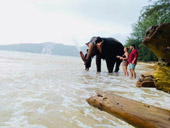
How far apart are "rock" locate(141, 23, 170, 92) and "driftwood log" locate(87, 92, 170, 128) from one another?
497 millimetres

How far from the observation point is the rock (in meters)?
2.40

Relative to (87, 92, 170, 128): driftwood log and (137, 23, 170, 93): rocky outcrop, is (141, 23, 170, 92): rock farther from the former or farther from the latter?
(87, 92, 170, 128): driftwood log

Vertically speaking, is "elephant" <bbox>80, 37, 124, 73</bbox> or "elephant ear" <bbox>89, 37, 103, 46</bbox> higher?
"elephant ear" <bbox>89, 37, 103, 46</bbox>

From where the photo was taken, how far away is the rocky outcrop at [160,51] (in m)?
2.41

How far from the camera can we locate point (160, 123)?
2.26 meters

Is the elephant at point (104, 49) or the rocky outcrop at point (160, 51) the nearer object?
the rocky outcrop at point (160, 51)

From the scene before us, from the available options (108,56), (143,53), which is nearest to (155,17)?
(108,56)

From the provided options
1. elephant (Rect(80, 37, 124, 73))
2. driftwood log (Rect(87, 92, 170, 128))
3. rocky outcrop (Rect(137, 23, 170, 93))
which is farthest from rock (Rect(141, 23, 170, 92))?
elephant (Rect(80, 37, 124, 73))

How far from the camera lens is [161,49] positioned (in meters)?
2.60

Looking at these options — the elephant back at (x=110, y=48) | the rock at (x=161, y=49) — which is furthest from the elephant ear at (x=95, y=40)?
the rock at (x=161, y=49)

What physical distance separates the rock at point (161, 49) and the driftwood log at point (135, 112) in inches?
19.6

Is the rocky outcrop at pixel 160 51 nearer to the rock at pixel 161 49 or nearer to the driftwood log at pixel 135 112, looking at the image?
the rock at pixel 161 49

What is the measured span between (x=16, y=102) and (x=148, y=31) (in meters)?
2.96

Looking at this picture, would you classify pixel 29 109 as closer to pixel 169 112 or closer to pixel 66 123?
pixel 66 123
